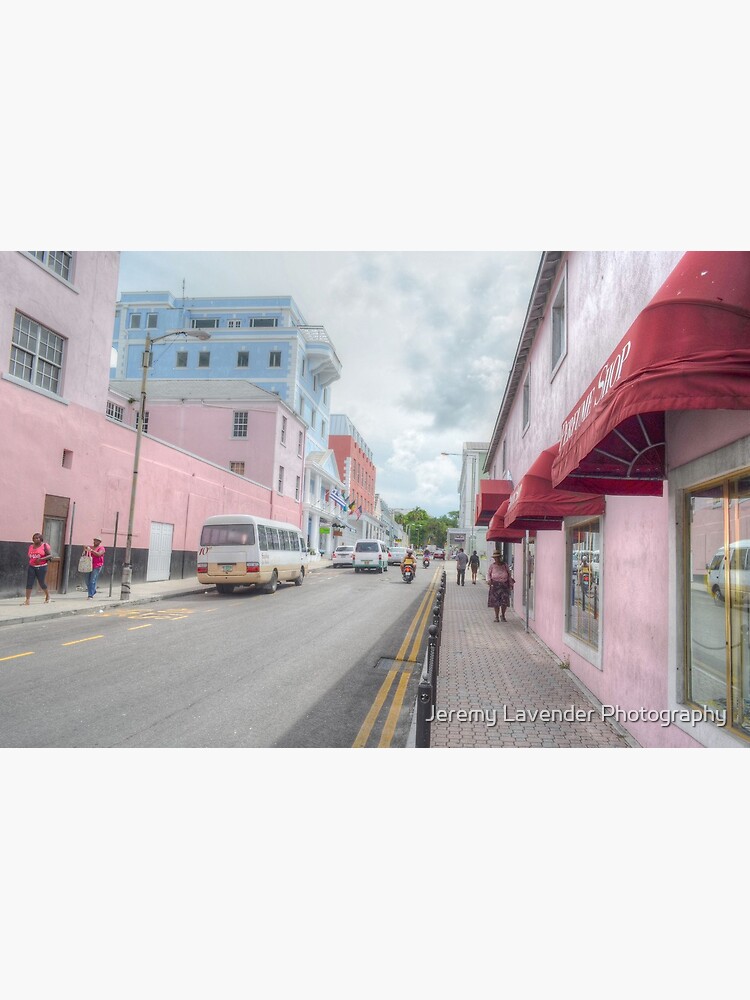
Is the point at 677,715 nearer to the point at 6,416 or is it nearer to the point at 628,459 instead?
the point at 628,459

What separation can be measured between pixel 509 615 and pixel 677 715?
39.8 ft

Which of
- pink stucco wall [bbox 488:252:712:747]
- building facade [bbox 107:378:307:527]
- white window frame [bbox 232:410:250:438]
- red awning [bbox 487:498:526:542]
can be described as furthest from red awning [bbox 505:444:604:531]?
white window frame [bbox 232:410:250:438]

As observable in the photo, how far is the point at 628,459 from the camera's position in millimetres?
5230

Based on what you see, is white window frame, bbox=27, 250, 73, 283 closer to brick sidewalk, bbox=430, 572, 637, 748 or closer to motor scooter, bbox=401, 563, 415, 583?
brick sidewalk, bbox=430, 572, 637, 748

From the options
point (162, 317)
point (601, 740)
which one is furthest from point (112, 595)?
point (162, 317)

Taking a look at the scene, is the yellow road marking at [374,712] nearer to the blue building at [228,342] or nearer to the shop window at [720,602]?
the shop window at [720,602]

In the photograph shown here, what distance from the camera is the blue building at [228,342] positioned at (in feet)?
137

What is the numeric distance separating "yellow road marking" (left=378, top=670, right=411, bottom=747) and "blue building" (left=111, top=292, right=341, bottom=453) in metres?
34.8

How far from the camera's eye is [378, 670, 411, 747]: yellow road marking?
552 centimetres

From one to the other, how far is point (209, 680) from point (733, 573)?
5.69 metres

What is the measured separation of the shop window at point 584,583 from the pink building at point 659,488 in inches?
1.4

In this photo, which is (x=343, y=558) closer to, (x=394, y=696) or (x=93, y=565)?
(x=93, y=565)

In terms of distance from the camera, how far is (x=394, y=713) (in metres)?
6.38

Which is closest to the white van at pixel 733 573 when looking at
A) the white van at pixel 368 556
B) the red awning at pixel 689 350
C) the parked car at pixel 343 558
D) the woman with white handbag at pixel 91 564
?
the red awning at pixel 689 350
